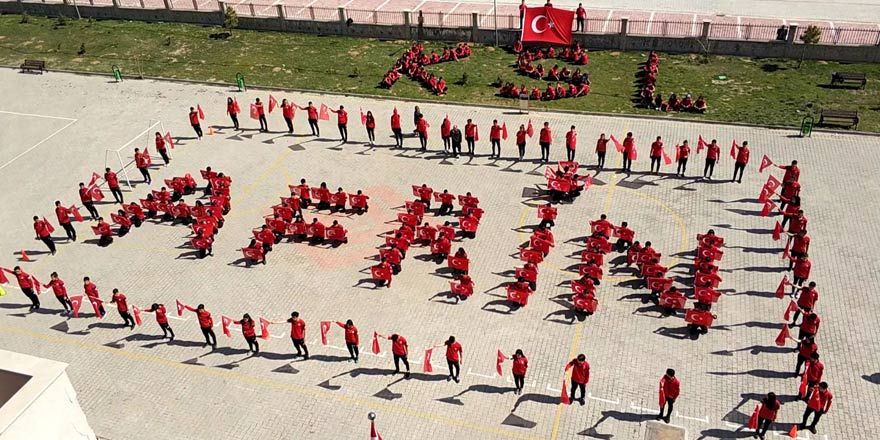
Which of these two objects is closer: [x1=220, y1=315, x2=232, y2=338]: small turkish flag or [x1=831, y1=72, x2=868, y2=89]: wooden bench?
[x1=220, y1=315, x2=232, y2=338]: small turkish flag

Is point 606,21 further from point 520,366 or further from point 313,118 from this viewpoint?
point 520,366

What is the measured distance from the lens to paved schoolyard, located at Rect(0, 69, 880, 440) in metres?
19.0

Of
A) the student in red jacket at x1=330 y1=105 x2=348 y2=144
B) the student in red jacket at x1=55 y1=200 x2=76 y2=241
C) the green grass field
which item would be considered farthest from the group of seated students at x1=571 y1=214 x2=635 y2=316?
the student in red jacket at x1=55 y1=200 x2=76 y2=241

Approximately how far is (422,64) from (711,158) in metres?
17.6

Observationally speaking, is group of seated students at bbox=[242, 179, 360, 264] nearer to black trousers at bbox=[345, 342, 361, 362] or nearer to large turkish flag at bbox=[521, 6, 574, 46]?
black trousers at bbox=[345, 342, 361, 362]

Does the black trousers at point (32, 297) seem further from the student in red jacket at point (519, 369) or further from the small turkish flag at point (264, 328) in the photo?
the student in red jacket at point (519, 369)

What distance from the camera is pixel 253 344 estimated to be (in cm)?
2130

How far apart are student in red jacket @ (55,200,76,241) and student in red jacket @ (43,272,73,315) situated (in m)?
3.69

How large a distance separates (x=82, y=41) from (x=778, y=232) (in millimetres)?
42611

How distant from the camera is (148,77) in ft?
133

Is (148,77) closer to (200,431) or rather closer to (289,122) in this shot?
(289,122)

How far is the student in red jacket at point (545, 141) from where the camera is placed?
2891cm

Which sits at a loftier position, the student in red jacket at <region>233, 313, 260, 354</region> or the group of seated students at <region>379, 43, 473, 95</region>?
the group of seated students at <region>379, 43, 473, 95</region>

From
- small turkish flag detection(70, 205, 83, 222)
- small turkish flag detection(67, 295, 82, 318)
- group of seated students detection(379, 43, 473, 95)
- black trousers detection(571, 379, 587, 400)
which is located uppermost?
group of seated students detection(379, 43, 473, 95)
